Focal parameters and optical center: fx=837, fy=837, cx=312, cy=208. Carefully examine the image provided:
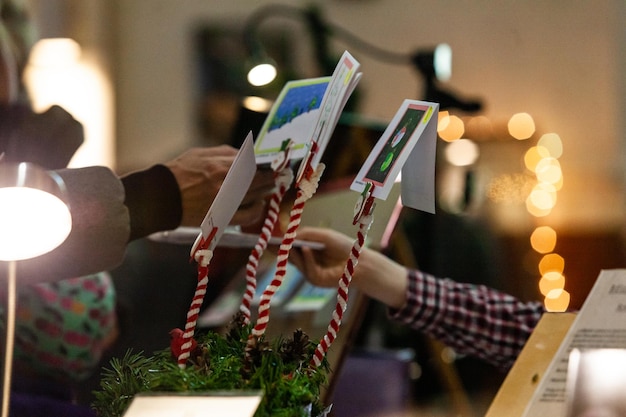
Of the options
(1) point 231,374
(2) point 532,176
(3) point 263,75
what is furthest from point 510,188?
(1) point 231,374

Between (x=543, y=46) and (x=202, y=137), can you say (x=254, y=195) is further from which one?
(x=202, y=137)

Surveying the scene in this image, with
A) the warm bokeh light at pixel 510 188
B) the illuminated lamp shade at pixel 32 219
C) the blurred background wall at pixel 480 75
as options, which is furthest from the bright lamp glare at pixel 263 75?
the warm bokeh light at pixel 510 188

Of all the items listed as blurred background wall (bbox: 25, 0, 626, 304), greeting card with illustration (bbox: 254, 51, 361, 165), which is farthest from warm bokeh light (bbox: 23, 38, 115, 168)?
greeting card with illustration (bbox: 254, 51, 361, 165)

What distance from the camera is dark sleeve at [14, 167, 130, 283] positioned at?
36.1 inches

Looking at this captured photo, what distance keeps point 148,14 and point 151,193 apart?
361cm

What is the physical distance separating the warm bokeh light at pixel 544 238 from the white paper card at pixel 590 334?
10.3ft

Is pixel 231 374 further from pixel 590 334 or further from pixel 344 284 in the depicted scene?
pixel 590 334

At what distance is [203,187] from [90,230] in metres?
0.15

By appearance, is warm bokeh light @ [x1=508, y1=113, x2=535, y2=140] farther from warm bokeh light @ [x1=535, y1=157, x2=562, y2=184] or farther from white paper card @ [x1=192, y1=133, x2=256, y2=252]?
white paper card @ [x1=192, y1=133, x2=256, y2=252]

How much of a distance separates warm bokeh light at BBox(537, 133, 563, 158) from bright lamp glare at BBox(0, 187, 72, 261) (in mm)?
3479

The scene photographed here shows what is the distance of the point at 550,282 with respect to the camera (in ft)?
11.7

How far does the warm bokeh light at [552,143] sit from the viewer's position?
3863mm

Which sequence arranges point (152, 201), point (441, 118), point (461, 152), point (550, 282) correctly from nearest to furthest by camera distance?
1. point (152, 201)
2. point (441, 118)
3. point (550, 282)
4. point (461, 152)

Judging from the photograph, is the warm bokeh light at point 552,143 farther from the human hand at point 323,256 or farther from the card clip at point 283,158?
the card clip at point 283,158
